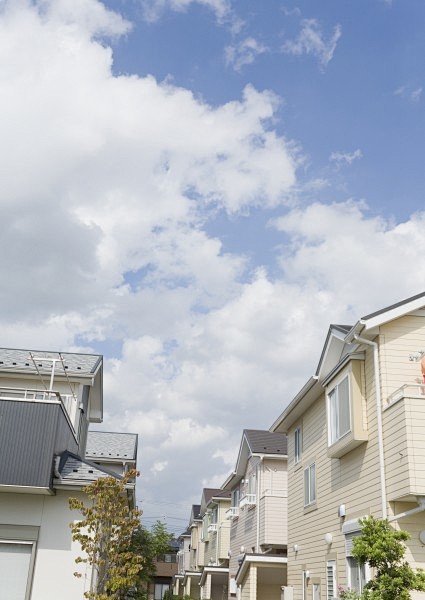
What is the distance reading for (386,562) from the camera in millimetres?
9461

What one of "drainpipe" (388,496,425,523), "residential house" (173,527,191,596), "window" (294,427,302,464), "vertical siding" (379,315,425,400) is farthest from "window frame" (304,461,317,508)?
"residential house" (173,527,191,596)

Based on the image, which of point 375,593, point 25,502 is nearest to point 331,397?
point 375,593

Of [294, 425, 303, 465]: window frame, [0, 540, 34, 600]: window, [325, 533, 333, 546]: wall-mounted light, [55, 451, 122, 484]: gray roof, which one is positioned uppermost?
[294, 425, 303, 465]: window frame

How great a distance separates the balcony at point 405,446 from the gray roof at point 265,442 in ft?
46.3

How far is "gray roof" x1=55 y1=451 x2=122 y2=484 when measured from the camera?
1189 cm

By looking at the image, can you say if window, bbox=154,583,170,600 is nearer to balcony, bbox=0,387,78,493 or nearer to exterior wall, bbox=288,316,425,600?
exterior wall, bbox=288,316,425,600

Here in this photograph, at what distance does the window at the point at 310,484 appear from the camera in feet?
55.3

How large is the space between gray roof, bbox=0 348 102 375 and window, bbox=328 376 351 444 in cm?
651

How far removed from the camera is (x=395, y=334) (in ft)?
40.5

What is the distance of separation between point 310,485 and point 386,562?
7.86 m

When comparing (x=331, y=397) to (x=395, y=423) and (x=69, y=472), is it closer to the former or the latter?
(x=395, y=423)

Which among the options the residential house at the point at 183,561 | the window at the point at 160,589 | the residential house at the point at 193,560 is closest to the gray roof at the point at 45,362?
the residential house at the point at 193,560

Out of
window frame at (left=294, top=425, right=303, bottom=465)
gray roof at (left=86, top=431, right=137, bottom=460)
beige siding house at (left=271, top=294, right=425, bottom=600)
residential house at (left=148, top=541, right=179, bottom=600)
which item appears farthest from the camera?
residential house at (left=148, top=541, right=179, bottom=600)

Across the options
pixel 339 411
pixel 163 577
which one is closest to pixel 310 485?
pixel 339 411
